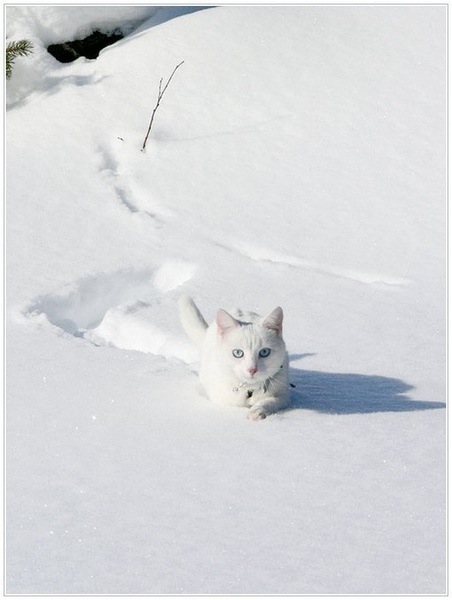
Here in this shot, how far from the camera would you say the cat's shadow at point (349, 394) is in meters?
4.82

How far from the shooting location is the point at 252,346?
441 cm

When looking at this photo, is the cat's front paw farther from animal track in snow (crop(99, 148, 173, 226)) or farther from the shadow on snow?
animal track in snow (crop(99, 148, 173, 226))

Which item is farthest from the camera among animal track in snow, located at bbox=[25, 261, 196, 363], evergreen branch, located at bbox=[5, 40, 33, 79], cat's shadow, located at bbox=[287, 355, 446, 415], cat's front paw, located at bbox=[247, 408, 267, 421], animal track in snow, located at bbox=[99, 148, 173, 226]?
evergreen branch, located at bbox=[5, 40, 33, 79]

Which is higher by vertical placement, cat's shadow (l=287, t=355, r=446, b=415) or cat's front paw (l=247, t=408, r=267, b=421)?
cat's front paw (l=247, t=408, r=267, b=421)

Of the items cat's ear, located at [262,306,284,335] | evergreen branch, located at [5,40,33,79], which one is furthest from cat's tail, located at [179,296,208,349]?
evergreen branch, located at [5,40,33,79]

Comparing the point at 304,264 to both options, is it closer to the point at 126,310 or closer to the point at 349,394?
the point at 126,310

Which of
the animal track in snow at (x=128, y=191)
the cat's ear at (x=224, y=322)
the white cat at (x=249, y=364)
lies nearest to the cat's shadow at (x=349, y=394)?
the white cat at (x=249, y=364)

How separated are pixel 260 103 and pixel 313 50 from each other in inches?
43.1

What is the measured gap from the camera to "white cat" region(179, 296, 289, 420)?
4.42m

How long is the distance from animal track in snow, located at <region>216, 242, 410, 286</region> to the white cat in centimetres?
284

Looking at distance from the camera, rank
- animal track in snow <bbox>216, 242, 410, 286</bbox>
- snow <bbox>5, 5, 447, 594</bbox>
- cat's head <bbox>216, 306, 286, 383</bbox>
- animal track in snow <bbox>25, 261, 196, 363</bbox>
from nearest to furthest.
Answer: snow <bbox>5, 5, 447, 594</bbox>
cat's head <bbox>216, 306, 286, 383</bbox>
animal track in snow <bbox>25, 261, 196, 363</bbox>
animal track in snow <bbox>216, 242, 410, 286</bbox>

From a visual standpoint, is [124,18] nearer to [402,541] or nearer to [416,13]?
[416,13]

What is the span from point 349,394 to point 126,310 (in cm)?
218

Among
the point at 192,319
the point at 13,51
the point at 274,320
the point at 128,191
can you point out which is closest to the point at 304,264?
the point at 128,191
